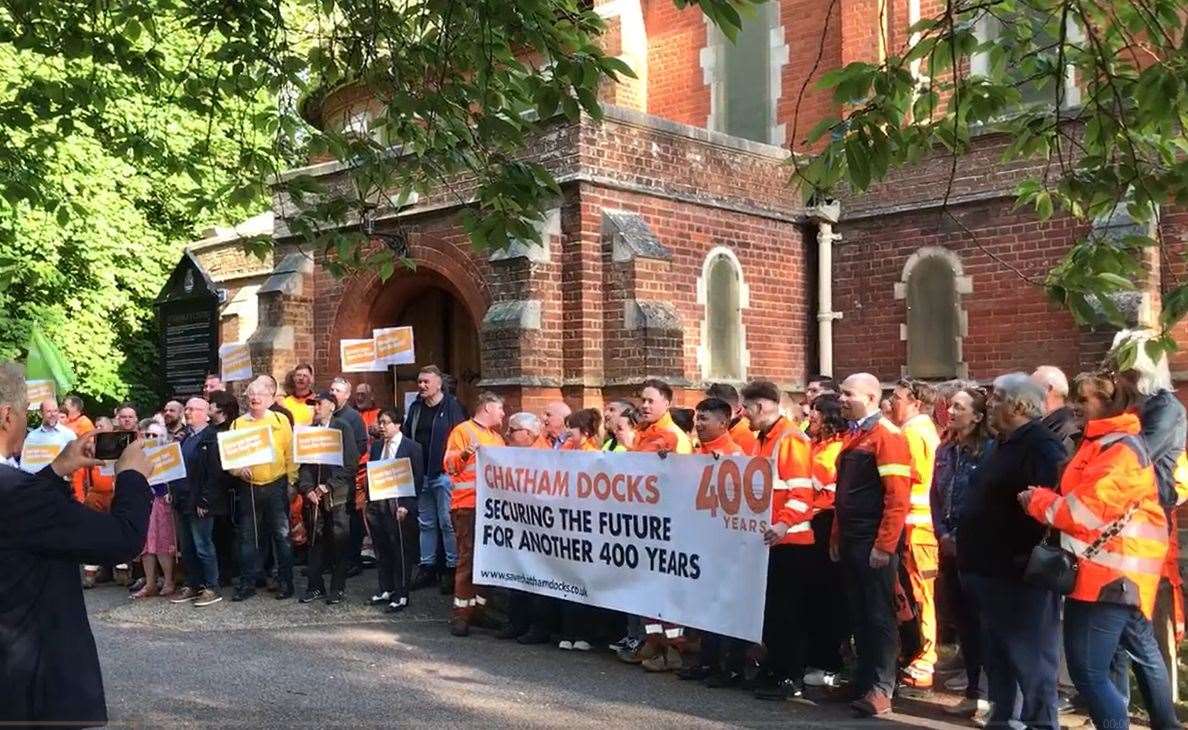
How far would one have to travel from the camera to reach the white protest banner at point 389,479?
1034 cm

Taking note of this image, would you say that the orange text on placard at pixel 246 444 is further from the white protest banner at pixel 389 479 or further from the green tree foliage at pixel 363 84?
the green tree foliage at pixel 363 84

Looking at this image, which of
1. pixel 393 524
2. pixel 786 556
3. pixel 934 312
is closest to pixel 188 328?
pixel 393 524

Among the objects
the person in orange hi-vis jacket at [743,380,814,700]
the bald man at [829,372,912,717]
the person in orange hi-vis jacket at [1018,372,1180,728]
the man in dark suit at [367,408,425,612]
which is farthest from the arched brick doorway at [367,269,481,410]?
the person in orange hi-vis jacket at [1018,372,1180,728]

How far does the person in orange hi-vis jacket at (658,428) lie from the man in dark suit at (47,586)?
497 cm

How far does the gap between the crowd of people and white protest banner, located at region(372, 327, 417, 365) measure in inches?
28.3

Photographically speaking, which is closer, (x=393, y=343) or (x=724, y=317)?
(x=393, y=343)

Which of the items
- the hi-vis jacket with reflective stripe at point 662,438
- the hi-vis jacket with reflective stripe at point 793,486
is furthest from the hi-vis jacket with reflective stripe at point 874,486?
the hi-vis jacket with reflective stripe at point 662,438

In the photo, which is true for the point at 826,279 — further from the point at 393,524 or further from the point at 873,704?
the point at 873,704

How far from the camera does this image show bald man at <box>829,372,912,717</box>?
672cm

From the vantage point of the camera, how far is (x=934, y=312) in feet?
49.2

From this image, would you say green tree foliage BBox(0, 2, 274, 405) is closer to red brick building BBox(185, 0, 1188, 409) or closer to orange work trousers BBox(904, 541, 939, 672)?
red brick building BBox(185, 0, 1188, 409)

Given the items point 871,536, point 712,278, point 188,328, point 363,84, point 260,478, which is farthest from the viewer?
point 188,328

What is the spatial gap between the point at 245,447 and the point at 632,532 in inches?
171

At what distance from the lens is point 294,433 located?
35.2ft
